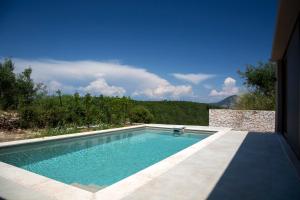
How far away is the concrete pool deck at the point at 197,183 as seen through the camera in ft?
10.4

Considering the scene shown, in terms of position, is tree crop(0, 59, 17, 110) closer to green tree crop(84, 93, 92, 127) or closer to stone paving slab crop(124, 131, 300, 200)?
green tree crop(84, 93, 92, 127)

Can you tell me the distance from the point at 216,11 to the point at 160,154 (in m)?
9.34

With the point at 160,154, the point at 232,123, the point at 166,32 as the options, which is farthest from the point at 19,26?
the point at 232,123

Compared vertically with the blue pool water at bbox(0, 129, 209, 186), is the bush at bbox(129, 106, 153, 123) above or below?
above

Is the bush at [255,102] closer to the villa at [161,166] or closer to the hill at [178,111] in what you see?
the villa at [161,166]

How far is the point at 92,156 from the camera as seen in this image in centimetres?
702

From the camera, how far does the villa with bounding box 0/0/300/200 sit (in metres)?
3.30

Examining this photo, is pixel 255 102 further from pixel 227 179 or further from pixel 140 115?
pixel 227 179

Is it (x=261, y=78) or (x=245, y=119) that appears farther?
(x=261, y=78)

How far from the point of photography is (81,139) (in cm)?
911

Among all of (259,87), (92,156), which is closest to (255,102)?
(259,87)

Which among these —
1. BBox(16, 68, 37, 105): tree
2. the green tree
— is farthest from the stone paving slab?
BBox(16, 68, 37, 105): tree

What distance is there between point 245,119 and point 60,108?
1016 centimetres

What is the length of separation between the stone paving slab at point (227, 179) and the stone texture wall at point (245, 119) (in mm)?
6377
